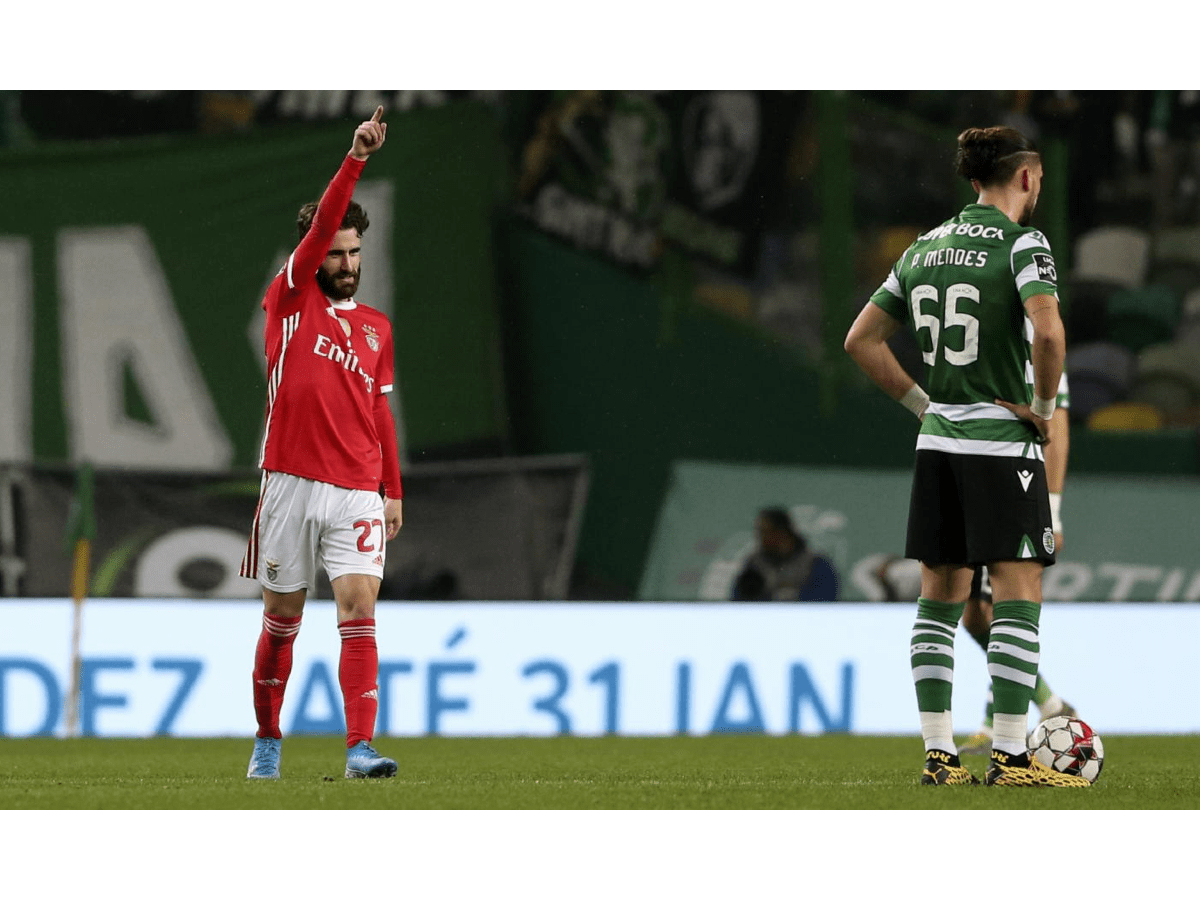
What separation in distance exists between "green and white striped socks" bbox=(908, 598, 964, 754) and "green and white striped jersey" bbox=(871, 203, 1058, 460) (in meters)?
0.48

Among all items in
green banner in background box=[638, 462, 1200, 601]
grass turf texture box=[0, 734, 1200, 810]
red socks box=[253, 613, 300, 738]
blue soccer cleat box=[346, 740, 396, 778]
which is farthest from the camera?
green banner in background box=[638, 462, 1200, 601]

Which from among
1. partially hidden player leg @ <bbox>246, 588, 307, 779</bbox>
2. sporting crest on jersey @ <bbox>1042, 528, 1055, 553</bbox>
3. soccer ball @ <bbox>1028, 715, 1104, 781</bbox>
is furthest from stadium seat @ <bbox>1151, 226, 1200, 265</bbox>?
partially hidden player leg @ <bbox>246, 588, 307, 779</bbox>

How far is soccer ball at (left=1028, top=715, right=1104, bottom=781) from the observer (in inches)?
219

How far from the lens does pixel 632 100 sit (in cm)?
1131

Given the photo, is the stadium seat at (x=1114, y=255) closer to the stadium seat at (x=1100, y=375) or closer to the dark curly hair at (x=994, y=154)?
the stadium seat at (x=1100, y=375)

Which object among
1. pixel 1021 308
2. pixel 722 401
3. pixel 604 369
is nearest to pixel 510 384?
pixel 604 369

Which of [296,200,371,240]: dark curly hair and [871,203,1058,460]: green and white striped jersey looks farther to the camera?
[296,200,371,240]: dark curly hair

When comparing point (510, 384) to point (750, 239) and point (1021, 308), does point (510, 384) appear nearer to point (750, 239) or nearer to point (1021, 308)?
point (750, 239)

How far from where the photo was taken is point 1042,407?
514 cm

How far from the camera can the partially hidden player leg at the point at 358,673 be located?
5488mm

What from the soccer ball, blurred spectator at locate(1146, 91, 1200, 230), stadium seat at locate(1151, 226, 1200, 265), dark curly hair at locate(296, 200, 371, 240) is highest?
blurred spectator at locate(1146, 91, 1200, 230)

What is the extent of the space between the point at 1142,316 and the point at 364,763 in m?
7.54

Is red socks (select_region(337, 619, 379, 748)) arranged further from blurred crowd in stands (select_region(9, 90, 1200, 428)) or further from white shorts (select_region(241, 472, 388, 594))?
blurred crowd in stands (select_region(9, 90, 1200, 428))

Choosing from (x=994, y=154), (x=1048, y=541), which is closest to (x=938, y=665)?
(x=1048, y=541)
